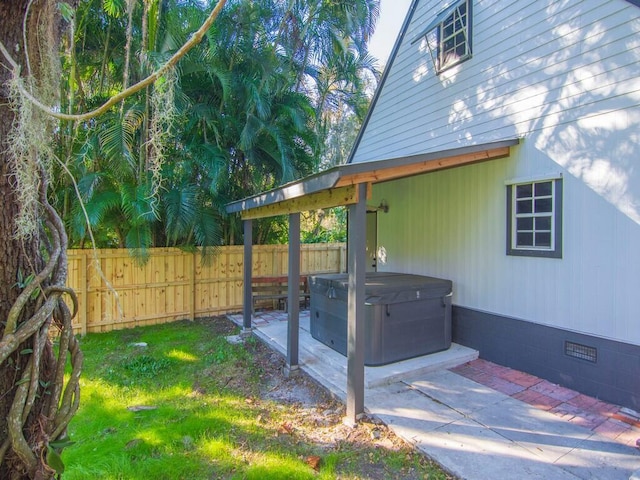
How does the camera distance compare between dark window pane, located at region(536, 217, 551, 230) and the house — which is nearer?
the house

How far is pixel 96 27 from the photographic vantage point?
6621mm

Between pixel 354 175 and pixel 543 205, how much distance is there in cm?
267

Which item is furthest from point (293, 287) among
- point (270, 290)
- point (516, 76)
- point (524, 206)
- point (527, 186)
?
point (516, 76)

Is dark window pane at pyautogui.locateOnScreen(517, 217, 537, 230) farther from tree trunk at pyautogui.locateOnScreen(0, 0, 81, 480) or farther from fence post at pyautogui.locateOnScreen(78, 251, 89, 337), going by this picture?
fence post at pyautogui.locateOnScreen(78, 251, 89, 337)

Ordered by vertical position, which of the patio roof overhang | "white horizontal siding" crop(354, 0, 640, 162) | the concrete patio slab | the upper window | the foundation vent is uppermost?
the upper window

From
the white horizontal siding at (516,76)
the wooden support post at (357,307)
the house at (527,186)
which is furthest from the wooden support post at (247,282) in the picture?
the wooden support post at (357,307)

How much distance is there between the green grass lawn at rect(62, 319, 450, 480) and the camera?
2.82m

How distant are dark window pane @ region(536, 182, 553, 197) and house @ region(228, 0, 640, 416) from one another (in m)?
0.02

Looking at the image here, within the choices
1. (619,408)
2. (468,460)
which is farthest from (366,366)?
(619,408)

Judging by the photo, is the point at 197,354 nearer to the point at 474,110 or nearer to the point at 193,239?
the point at 193,239

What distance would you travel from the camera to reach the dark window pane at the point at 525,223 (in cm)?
455

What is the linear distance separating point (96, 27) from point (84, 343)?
5.67 meters

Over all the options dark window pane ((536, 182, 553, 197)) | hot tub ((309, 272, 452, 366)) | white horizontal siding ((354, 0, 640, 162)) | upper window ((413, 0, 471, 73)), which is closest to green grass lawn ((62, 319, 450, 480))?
hot tub ((309, 272, 452, 366))

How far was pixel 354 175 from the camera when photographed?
10.9ft
